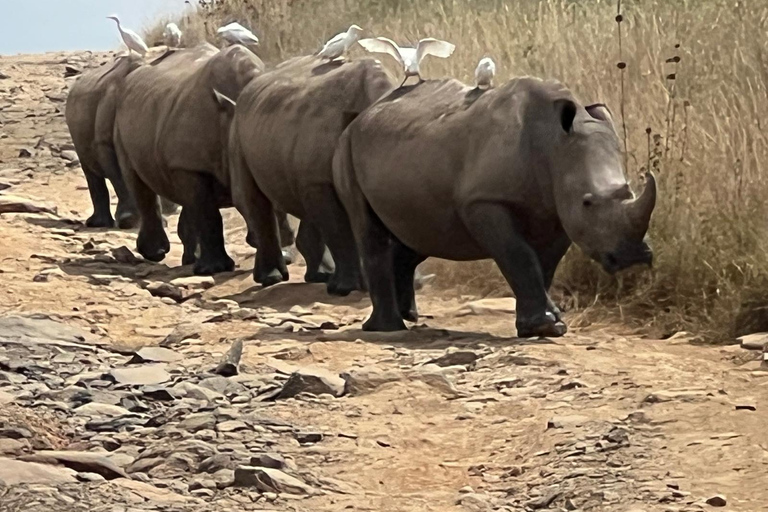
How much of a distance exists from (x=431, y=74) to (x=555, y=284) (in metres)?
3.87

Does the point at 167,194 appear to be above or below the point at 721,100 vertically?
below

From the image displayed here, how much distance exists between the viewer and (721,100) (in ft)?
A: 33.8

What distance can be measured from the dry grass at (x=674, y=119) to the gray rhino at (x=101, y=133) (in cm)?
253

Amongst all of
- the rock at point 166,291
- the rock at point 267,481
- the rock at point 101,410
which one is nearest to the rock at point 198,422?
the rock at point 101,410

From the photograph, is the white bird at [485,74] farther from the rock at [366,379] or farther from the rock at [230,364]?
the rock at [366,379]

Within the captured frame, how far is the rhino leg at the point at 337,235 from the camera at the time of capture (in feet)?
32.7

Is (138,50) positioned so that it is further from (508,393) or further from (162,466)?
(162,466)

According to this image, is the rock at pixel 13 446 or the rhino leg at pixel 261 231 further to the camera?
the rhino leg at pixel 261 231

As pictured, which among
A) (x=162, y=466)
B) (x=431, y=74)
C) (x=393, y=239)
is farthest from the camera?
(x=431, y=74)

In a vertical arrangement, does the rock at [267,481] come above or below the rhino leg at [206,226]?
above

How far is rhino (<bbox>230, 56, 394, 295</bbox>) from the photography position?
996 cm

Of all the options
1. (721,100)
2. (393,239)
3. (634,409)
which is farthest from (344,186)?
(634,409)

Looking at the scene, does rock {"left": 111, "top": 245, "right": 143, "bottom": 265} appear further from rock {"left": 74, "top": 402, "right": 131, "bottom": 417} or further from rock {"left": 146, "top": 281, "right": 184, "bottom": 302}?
rock {"left": 74, "top": 402, "right": 131, "bottom": 417}

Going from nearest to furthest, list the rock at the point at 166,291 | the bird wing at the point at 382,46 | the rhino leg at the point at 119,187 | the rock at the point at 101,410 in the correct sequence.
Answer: the rock at the point at 101,410 < the bird wing at the point at 382,46 < the rock at the point at 166,291 < the rhino leg at the point at 119,187
